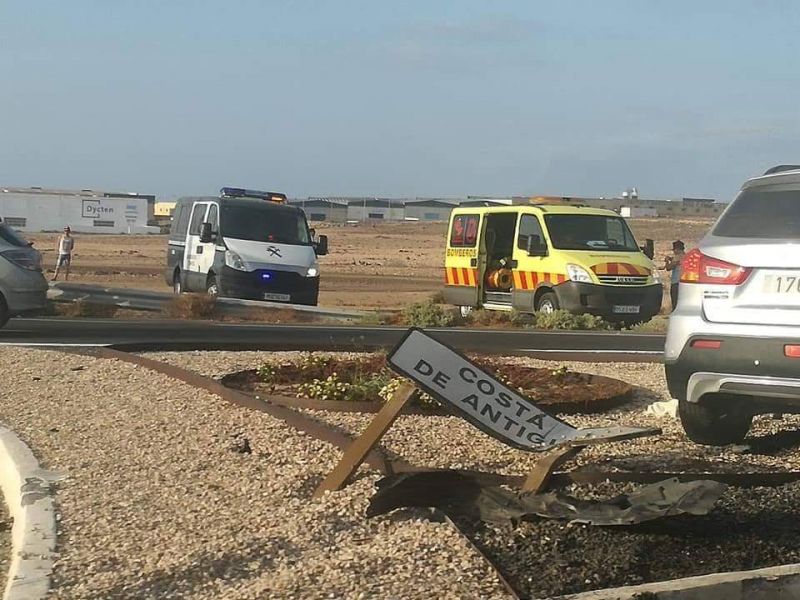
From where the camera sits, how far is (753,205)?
6.68 m

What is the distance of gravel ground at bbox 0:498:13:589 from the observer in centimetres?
493

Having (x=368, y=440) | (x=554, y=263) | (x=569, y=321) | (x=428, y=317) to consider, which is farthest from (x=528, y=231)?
(x=368, y=440)

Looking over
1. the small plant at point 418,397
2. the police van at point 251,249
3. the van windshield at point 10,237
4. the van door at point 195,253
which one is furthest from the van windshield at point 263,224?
the small plant at point 418,397

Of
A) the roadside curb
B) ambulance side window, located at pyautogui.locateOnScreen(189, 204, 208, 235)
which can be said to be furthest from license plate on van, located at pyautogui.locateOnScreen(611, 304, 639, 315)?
the roadside curb

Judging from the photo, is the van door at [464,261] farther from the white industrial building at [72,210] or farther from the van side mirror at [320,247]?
the white industrial building at [72,210]

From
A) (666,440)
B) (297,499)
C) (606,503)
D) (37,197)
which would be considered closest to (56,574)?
(297,499)

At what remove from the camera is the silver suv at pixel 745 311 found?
6211 millimetres

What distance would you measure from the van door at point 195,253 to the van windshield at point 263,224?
81cm

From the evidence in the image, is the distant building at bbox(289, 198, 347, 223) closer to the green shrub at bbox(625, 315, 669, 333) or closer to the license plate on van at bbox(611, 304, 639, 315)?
the green shrub at bbox(625, 315, 669, 333)

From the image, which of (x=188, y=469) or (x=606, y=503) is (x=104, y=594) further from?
(x=606, y=503)

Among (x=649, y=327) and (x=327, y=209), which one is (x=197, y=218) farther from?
(x=327, y=209)

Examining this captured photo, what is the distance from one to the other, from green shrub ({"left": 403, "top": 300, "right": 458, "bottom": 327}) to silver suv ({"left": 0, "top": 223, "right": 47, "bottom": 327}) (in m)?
6.70

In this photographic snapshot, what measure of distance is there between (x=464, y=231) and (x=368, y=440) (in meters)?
16.1

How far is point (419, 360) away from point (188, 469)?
1598mm
